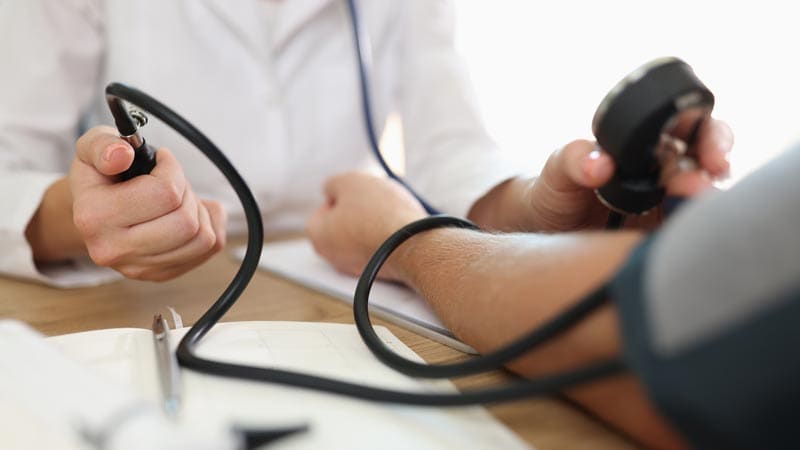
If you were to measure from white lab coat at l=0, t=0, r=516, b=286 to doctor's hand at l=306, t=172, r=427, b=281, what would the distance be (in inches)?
3.2

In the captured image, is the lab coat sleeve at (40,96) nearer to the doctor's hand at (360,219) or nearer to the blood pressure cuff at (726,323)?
the doctor's hand at (360,219)

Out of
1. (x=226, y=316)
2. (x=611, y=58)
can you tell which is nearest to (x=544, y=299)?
(x=226, y=316)

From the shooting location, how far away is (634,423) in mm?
252

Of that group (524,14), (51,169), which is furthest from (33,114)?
(524,14)

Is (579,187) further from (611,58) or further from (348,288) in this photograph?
(611,58)

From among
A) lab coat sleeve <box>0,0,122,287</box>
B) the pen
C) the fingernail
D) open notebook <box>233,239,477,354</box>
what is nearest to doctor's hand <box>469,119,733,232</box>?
the fingernail

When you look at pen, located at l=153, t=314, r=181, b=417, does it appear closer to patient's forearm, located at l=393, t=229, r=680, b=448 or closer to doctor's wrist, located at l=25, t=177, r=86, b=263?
patient's forearm, located at l=393, t=229, r=680, b=448

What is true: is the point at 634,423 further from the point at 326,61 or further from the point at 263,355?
the point at 326,61

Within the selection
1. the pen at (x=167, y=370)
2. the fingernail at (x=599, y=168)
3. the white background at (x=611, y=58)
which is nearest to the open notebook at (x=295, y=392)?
the pen at (x=167, y=370)

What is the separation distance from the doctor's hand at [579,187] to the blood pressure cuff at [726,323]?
0.29ft

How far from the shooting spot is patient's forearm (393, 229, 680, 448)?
238 millimetres

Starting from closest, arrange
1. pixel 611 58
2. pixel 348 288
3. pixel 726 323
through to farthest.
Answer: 1. pixel 726 323
2. pixel 348 288
3. pixel 611 58

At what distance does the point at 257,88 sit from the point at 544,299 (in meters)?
0.56

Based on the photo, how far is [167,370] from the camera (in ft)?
0.96
